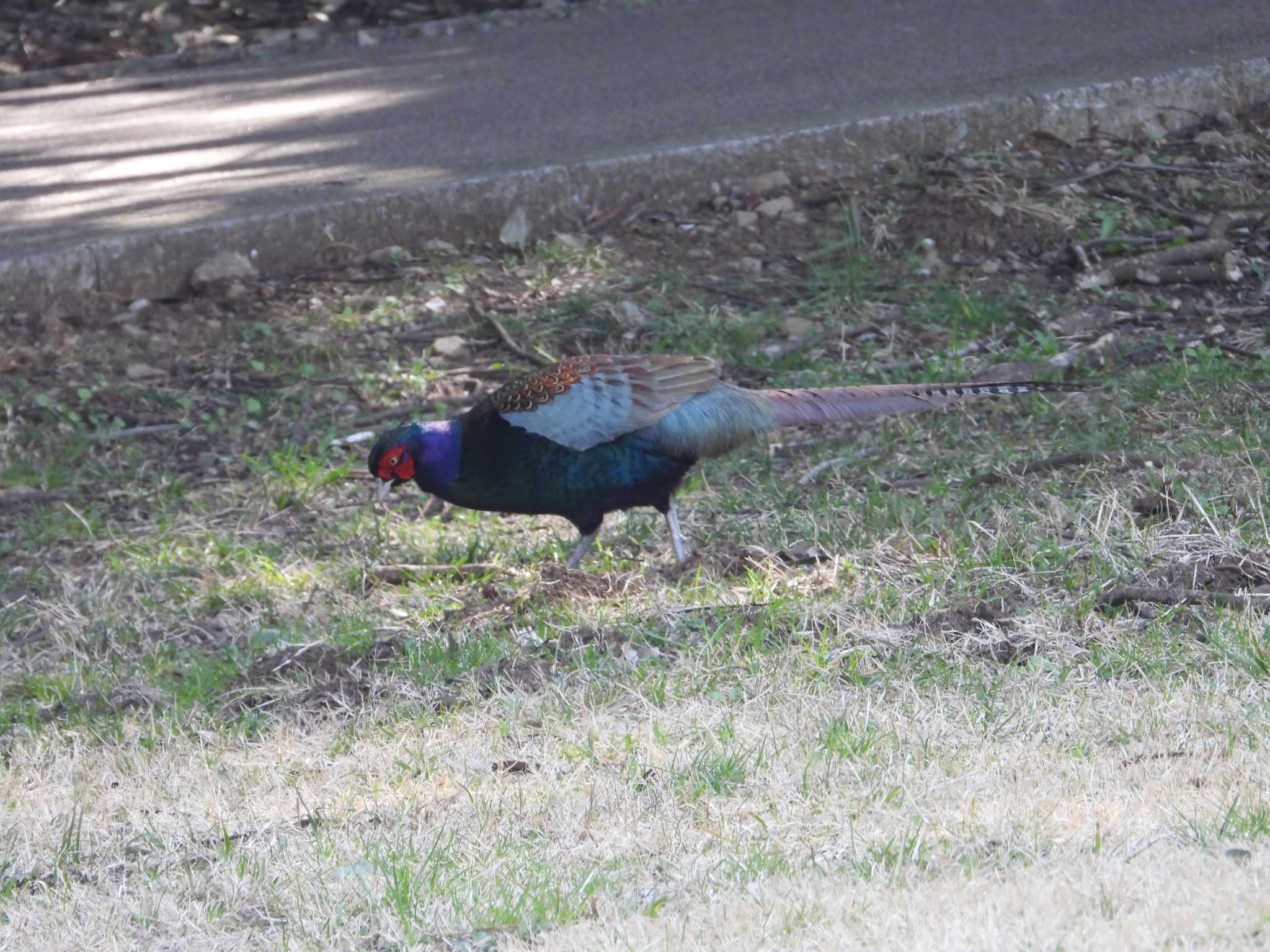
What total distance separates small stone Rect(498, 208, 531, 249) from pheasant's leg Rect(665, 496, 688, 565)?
2863mm

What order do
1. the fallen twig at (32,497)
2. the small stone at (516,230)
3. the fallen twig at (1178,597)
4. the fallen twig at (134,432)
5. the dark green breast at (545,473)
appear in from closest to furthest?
the fallen twig at (1178,597)
the dark green breast at (545,473)
the fallen twig at (32,497)
the fallen twig at (134,432)
the small stone at (516,230)

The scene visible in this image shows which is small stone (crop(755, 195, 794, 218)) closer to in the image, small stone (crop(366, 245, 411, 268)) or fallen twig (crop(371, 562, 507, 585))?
small stone (crop(366, 245, 411, 268))

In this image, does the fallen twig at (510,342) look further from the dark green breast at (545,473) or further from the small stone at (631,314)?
the dark green breast at (545,473)

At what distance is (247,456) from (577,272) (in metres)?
2.00

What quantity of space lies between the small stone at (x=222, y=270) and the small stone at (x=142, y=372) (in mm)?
639

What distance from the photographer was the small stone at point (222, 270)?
7.71m

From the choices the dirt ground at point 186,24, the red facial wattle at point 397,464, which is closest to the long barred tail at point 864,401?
the red facial wattle at point 397,464

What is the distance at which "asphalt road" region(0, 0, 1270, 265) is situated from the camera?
27.9 feet

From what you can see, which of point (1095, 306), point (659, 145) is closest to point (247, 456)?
point (659, 145)

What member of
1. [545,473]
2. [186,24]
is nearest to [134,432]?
[545,473]

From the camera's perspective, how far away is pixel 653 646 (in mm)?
4699

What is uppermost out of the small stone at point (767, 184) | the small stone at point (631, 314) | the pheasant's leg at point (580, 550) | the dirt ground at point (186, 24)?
the dirt ground at point (186, 24)

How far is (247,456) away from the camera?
6.53 metres

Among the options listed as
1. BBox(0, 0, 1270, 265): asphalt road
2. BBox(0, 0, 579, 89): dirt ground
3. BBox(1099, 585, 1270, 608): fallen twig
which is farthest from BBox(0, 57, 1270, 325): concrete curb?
BBox(0, 0, 579, 89): dirt ground
